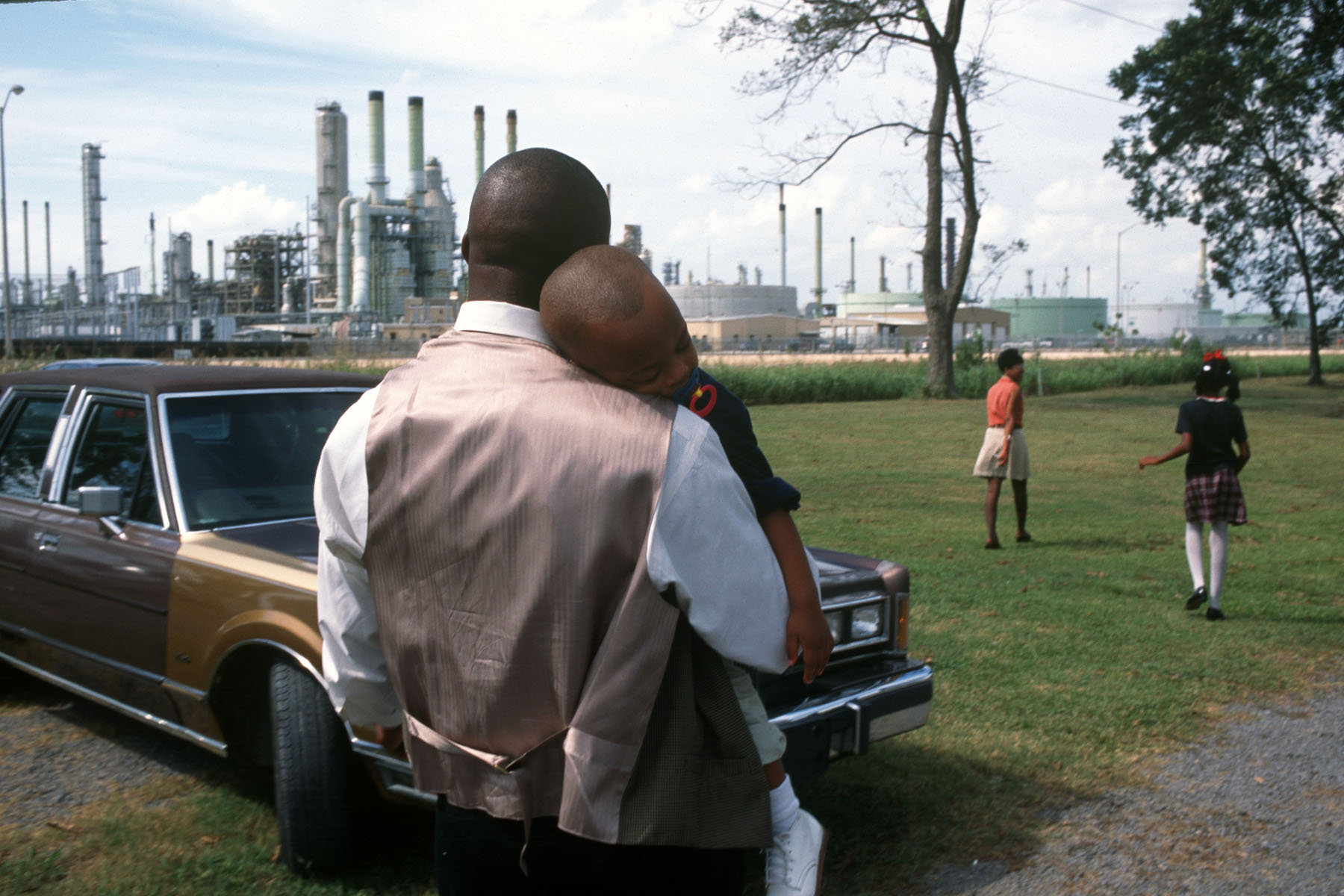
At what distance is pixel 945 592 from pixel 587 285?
6986 mm

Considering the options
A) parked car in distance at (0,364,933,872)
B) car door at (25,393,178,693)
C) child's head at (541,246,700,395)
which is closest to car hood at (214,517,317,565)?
parked car in distance at (0,364,933,872)

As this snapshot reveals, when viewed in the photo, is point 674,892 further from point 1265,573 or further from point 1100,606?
point 1265,573

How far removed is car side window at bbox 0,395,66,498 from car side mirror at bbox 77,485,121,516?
3.68 feet

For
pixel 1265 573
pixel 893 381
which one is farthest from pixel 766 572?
pixel 893 381

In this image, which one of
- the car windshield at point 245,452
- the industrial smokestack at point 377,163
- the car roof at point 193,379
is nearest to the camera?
A: the car windshield at point 245,452

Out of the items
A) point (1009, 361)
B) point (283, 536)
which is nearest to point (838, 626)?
point (283, 536)

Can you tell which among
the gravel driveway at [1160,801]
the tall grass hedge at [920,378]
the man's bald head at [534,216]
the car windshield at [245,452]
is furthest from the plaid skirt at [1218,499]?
the tall grass hedge at [920,378]

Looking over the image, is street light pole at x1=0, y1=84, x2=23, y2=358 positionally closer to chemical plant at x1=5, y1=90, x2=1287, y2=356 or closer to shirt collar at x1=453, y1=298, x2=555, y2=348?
chemical plant at x1=5, y1=90, x2=1287, y2=356

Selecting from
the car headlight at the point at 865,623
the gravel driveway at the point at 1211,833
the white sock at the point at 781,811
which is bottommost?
the gravel driveway at the point at 1211,833

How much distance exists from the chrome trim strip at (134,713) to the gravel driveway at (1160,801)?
33cm

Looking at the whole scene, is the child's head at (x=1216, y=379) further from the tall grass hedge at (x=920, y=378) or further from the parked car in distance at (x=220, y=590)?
Result: the tall grass hedge at (x=920, y=378)

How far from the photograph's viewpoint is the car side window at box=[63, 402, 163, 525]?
4.59m

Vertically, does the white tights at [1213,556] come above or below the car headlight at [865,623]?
below

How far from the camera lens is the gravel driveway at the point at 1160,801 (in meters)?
3.87
